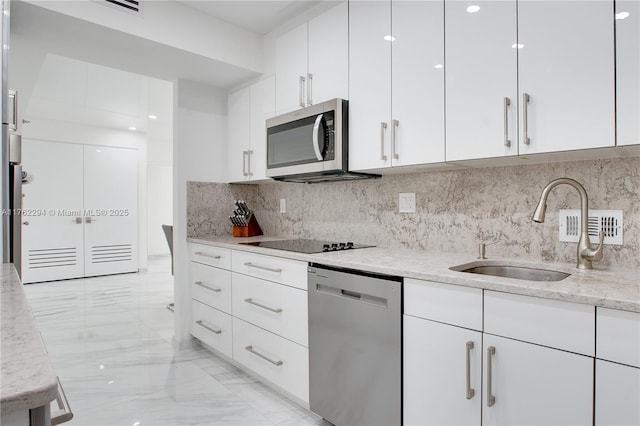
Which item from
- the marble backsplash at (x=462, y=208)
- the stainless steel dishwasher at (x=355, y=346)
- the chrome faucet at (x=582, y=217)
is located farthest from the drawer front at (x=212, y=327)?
the chrome faucet at (x=582, y=217)

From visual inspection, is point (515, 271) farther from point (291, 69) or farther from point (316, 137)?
point (291, 69)

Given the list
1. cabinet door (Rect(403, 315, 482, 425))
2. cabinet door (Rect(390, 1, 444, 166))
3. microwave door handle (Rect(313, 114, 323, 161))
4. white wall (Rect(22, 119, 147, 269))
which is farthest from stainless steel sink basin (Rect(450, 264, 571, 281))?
white wall (Rect(22, 119, 147, 269))

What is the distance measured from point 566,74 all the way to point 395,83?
783 mm

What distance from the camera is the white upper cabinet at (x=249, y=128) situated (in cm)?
281

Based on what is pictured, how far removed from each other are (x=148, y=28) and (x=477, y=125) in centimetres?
202

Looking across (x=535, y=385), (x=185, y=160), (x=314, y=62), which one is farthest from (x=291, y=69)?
(x=535, y=385)

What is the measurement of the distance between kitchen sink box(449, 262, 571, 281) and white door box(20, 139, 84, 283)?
18.8 feet

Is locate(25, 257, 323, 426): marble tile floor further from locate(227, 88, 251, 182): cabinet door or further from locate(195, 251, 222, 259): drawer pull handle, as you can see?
locate(227, 88, 251, 182): cabinet door

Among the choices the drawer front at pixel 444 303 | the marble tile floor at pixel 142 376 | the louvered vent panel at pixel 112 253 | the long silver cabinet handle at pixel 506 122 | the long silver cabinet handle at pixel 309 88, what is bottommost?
the marble tile floor at pixel 142 376

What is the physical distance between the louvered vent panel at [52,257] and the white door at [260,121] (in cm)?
413

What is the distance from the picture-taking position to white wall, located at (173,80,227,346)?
9.78 feet

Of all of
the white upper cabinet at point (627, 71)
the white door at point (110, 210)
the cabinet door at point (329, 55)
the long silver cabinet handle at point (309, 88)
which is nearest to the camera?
the white upper cabinet at point (627, 71)

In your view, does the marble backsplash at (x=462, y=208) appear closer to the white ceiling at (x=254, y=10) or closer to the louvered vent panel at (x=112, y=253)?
the white ceiling at (x=254, y=10)

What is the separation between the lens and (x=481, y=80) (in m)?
1.61
